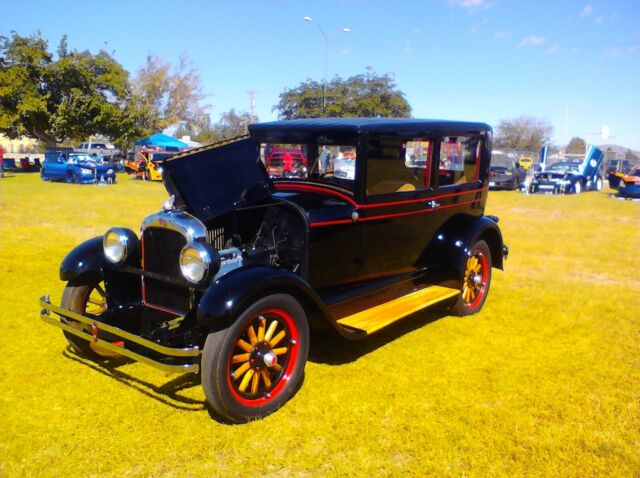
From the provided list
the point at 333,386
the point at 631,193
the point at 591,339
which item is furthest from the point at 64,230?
the point at 631,193

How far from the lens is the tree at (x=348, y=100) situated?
2792cm

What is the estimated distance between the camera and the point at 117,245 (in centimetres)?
359

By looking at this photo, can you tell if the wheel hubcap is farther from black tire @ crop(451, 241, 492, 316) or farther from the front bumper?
the front bumper

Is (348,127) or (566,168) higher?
(348,127)

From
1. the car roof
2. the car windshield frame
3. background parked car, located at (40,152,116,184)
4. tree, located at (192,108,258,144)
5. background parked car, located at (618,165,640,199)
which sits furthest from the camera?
tree, located at (192,108,258,144)

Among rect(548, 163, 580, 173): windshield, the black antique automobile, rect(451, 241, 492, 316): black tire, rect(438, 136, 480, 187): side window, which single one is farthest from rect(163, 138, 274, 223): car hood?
rect(548, 163, 580, 173): windshield

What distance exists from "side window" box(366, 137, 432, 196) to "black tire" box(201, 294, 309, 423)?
129 centimetres

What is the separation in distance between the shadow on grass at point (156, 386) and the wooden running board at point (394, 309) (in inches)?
44.6

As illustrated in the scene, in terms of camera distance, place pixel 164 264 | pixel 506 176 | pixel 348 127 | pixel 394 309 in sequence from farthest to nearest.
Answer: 1. pixel 506 176
2. pixel 394 309
3. pixel 348 127
4. pixel 164 264

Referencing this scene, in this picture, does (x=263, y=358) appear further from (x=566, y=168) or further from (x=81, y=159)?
(x=566, y=168)

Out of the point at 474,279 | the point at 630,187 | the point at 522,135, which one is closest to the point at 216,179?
the point at 474,279

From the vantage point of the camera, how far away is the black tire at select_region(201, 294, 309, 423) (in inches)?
113

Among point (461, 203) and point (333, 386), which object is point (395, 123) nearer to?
point (461, 203)

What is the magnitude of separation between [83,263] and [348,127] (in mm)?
2118
